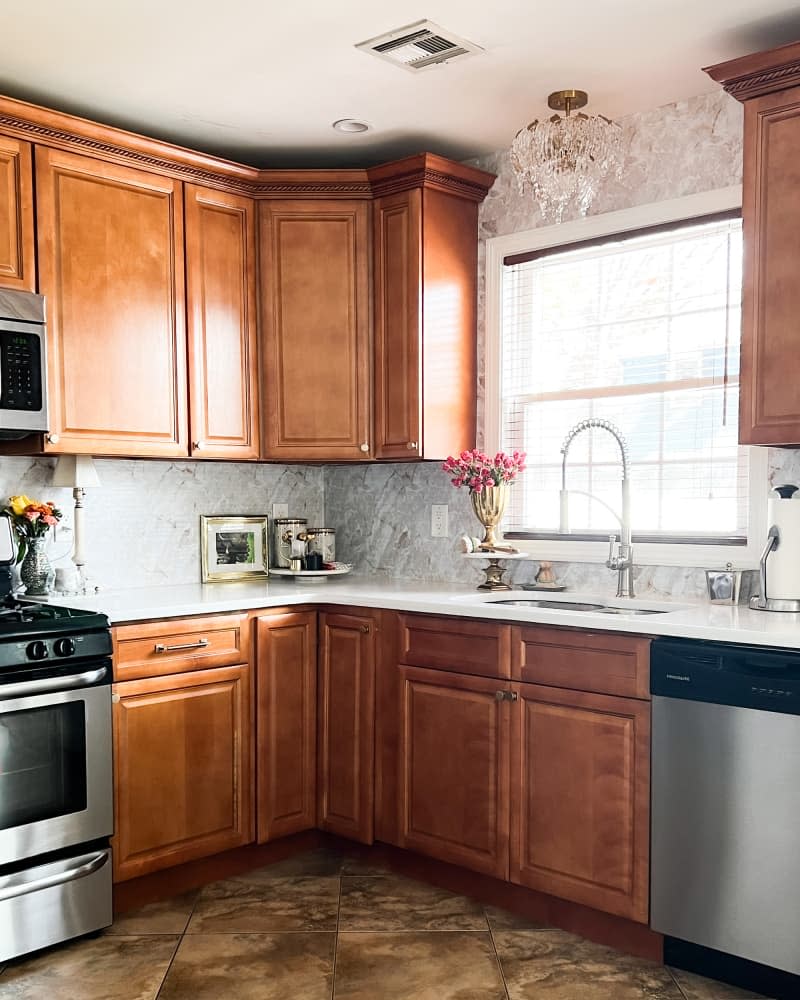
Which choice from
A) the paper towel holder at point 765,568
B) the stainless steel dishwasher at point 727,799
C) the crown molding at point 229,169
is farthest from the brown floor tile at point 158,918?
the crown molding at point 229,169

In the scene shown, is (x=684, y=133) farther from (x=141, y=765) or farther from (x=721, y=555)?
(x=141, y=765)

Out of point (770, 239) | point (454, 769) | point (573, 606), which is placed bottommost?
point (454, 769)

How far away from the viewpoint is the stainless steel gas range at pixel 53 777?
2.64 meters

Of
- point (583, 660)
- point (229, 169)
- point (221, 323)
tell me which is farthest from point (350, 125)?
point (583, 660)

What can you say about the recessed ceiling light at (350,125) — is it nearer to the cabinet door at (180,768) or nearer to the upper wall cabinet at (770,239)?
the upper wall cabinet at (770,239)

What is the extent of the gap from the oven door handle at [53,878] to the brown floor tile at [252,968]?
33 cm

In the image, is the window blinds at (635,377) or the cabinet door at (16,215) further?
the window blinds at (635,377)

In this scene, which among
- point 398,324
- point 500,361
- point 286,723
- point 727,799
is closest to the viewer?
point 727,799

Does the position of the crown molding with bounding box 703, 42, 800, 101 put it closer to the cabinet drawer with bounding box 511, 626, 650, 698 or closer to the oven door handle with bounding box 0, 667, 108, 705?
the cabinet drawer with bounding box 511, 626, 650, 698

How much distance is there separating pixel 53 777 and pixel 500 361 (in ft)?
7.00

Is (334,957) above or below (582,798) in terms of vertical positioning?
below

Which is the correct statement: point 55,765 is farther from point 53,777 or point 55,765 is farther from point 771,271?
point 771,271

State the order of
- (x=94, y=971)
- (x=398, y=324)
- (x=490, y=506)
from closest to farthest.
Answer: (x=94, y=971), (x=490, y=506), (x=398, y=324)

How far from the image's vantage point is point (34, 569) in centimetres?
331
